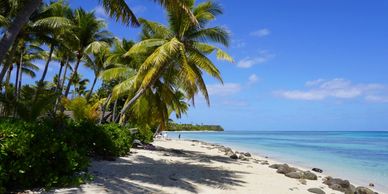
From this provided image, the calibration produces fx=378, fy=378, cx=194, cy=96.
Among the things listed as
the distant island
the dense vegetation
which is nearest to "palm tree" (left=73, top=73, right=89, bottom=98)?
the dense vegetation

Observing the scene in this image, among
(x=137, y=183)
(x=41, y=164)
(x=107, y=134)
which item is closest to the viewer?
(x=41, y=164)

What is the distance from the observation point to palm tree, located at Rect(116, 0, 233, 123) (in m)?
14.9

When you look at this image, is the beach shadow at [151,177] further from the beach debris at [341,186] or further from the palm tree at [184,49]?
the palm tree at [184,49]

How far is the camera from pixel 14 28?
835 centimetres

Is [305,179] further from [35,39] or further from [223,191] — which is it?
[35,39]

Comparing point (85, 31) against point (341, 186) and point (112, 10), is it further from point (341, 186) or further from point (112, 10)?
point (341, 186)

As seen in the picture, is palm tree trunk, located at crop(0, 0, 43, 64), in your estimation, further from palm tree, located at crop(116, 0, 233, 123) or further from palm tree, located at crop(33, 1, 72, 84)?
palm tree, located at crop(33, 1, 72, 84)

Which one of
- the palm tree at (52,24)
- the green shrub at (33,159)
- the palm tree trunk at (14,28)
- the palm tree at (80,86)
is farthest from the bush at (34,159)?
the palm tree at (80,86)

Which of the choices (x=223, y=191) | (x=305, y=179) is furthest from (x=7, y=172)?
(x=305, y=179)

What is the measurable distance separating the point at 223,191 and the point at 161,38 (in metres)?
10.1

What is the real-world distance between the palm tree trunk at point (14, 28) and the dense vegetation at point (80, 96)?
0.07ft

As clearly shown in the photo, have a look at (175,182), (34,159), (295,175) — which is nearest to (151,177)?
(175,182)

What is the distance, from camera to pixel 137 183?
27.9 feet

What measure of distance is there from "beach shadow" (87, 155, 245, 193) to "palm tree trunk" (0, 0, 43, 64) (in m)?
3.46
